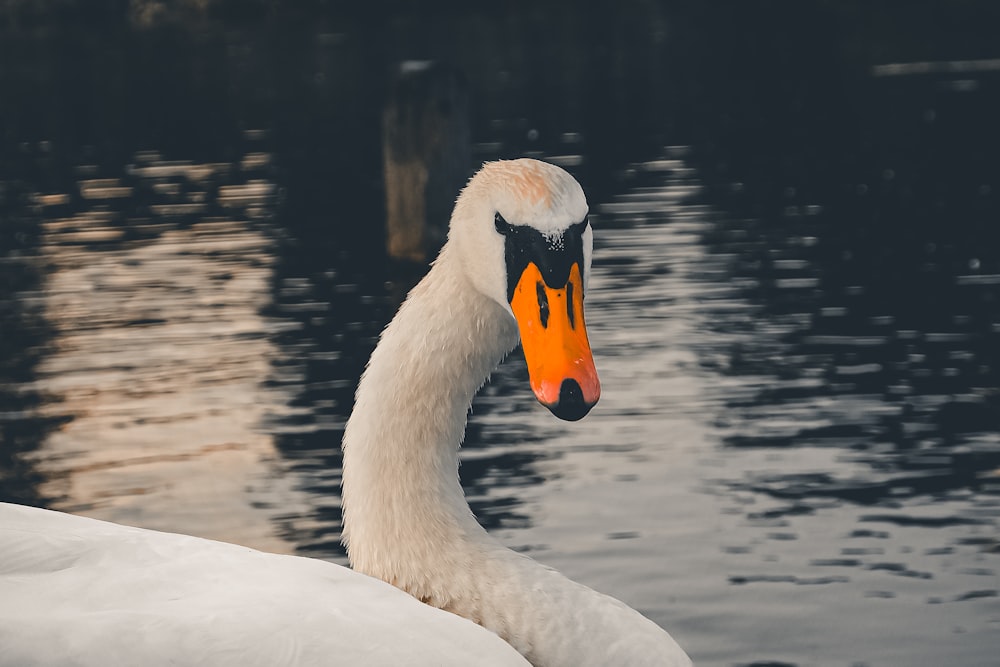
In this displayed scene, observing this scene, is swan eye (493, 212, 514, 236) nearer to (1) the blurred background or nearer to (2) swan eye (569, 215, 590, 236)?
(2) swan eye (569, 215, 590, 236)

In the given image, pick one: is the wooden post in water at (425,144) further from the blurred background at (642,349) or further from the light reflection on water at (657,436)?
the light reflection on water at (657,436)

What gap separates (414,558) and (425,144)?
8632 mm

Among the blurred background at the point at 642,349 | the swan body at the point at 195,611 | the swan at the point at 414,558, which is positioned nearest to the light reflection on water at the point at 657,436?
the blurred background at the point at 642,349

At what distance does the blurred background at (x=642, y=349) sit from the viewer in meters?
7.13

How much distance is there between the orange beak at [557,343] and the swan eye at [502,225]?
5.2 inches

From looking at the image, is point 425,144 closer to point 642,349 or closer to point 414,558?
point 642,349

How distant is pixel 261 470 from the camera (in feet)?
28.4

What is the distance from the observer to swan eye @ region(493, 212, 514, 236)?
4020 mm

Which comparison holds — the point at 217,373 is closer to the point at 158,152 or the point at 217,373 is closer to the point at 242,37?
the point at 158,152

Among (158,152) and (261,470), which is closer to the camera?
(261,470)

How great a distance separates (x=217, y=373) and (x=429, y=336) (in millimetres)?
7098

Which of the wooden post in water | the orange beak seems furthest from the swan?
the wooden post in water

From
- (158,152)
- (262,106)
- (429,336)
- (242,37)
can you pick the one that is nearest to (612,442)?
(429,336)

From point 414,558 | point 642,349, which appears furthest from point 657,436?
point 414,558
